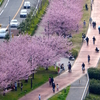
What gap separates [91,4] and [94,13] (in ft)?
14.4

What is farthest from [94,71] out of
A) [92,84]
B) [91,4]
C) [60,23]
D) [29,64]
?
[91,4]

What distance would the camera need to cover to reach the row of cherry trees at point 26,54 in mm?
60969

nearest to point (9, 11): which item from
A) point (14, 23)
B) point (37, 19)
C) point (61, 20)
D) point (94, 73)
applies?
point (37, 19)

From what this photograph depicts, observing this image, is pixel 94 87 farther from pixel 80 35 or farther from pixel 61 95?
pixel 80 35

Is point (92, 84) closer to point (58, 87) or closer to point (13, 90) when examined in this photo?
point (58, 87)

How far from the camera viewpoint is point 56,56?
67.9 m

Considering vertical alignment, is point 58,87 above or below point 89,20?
below

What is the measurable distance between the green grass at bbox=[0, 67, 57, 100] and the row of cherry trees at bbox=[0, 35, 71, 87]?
1382 millimetres

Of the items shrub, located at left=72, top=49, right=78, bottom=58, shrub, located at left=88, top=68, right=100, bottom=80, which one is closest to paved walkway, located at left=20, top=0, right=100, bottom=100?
shrub, located at left=72, top=49, right=78, bottom=58

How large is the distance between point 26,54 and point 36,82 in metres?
3.42

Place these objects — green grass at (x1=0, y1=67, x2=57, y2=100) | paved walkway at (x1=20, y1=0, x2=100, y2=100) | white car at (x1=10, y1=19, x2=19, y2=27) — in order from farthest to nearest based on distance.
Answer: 1. white car at (x1=10, y1=19, x2=19, y2=27)
2. paved walkway at (x1=20, y1=0, x2=100, y2=100)
3. green grass at (x1=0, y1=67, x2=57, y2=100)

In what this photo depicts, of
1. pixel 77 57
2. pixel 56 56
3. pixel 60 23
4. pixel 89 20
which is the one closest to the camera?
pixel 56 56

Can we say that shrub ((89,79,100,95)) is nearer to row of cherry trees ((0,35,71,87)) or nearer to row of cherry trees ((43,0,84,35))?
row of cherry trees ((0,35,71,87))

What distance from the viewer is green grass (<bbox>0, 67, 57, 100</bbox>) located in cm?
6153
